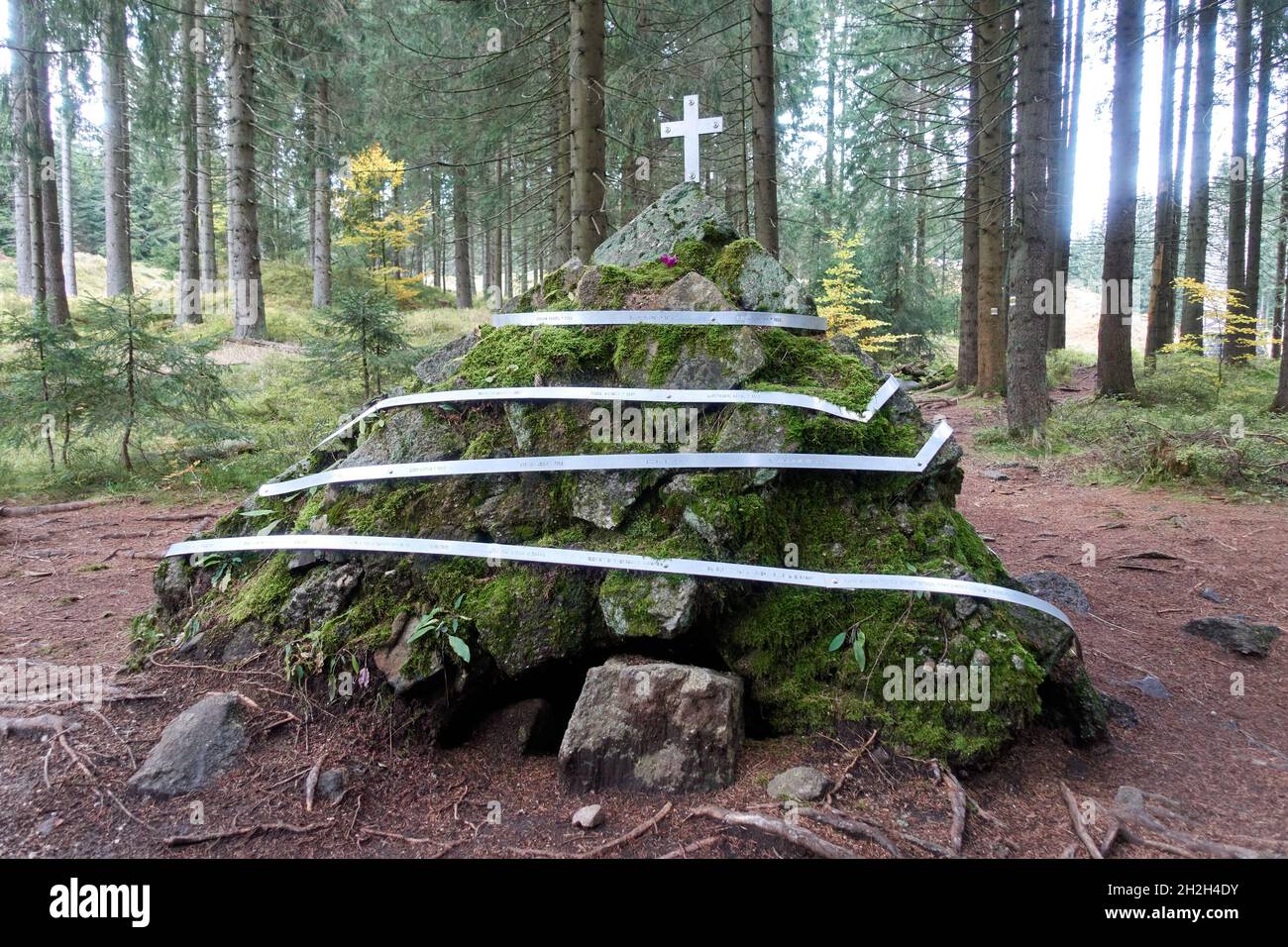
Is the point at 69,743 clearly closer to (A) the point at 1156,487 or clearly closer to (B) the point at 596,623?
(B) the point at 596,623

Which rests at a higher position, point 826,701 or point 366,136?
point 366,136

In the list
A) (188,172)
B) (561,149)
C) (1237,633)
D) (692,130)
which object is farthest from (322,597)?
(188,172)

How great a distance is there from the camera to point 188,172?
58.9 feet

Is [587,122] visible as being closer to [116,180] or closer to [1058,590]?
[1058,590]

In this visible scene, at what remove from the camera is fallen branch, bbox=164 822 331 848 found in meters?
2.46

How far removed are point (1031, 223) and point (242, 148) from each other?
1478cm

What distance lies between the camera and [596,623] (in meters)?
3.30

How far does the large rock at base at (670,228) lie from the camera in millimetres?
4699

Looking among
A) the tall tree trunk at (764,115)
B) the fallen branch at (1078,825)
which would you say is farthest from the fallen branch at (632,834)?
the tall tree trunk at (764,115)

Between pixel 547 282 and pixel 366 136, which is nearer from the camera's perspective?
pixel 547 282

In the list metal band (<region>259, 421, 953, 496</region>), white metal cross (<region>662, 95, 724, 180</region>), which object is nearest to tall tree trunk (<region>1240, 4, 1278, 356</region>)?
white metal cross (<region>662, 95, 724, 180</region>)
